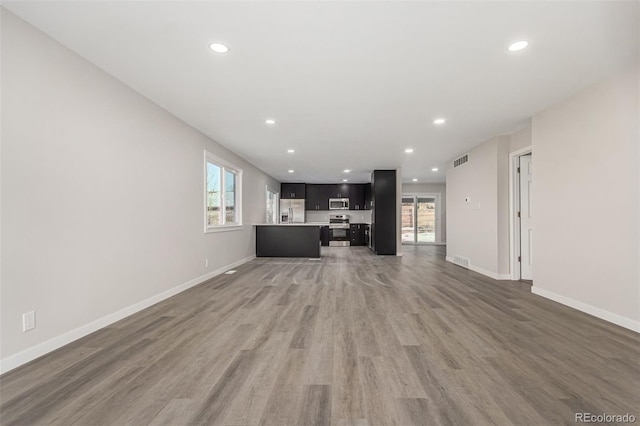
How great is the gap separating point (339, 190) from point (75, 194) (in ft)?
31.3

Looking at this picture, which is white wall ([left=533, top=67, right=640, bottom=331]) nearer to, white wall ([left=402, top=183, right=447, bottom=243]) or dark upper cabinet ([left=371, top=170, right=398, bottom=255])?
dark upper cabinet ([left=371, top=170, right=398, bottom=255])

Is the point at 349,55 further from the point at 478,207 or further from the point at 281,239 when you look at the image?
the point at 281,239

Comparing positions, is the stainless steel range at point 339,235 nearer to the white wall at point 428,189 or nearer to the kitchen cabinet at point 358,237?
the kitchen cabinet at point 358,237

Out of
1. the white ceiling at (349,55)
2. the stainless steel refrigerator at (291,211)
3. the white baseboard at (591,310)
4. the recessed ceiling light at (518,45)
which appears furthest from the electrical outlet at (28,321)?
the stainless steel refrigerator at (291,211)

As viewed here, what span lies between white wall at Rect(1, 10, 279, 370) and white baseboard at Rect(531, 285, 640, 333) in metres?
4.80

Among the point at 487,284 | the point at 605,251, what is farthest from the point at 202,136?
the point at 605,251

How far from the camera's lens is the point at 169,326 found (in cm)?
282

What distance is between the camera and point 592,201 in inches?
125

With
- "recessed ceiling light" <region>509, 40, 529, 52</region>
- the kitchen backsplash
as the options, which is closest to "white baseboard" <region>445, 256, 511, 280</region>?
"recessed ceiling light" <region>509, 40, 529, 52</region>

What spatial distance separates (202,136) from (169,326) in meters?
3.15

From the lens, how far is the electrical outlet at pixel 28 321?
208cm

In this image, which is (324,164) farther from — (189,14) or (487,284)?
(189,14)

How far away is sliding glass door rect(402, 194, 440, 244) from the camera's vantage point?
11883 millimetres

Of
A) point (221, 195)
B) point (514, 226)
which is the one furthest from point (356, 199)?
point (514, 226)
